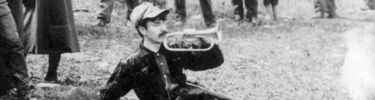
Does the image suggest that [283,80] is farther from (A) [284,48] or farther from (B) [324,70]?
(A) [284,48]

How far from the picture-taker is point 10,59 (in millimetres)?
4727

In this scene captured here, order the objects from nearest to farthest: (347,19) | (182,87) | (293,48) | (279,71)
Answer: (182,87) < (279,71) < (293,48) < (347,19)

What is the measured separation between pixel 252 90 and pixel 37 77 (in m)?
2.18

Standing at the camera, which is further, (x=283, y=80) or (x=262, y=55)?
(x=262, y=55)

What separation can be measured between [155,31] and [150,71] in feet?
0.86

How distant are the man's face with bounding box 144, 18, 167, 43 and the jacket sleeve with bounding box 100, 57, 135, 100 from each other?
0.20m

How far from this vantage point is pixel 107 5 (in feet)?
31.9

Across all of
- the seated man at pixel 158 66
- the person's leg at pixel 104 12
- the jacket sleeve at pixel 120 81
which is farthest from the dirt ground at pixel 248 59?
the seated man at pixel 158 66

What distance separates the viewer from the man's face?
3852mm

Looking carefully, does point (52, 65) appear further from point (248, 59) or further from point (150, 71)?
point (248, 59)

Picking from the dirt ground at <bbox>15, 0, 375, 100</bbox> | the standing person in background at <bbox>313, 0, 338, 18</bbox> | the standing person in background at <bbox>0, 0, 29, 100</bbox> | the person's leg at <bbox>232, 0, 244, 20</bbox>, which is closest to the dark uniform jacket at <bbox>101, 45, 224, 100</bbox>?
the standing person in background at <bbox>0, 0, 29, 100</bbox>

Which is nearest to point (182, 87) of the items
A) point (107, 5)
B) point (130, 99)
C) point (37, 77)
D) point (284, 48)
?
point (130, 99)

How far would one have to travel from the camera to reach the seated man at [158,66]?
378cm

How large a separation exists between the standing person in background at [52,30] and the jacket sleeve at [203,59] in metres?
2.08
